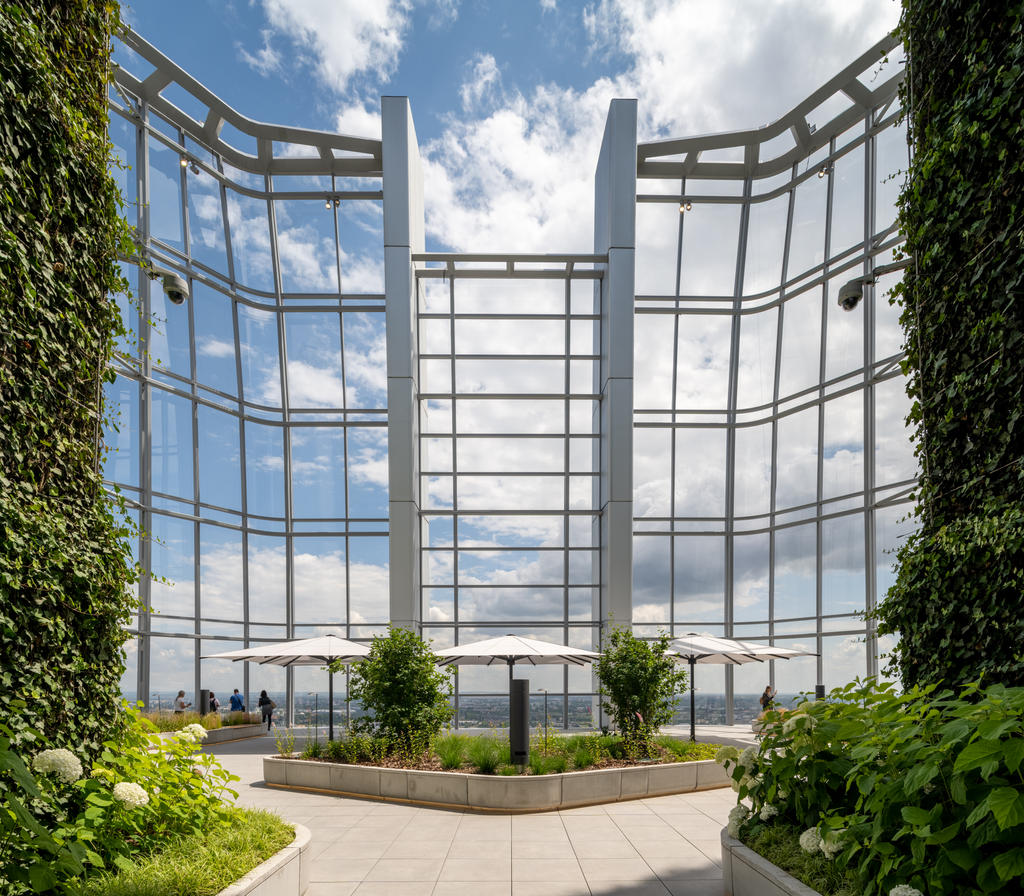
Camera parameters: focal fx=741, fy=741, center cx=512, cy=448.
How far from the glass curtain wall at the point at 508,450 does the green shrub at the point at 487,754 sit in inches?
334

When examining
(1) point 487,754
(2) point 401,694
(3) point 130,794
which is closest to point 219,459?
(2) point 401,694

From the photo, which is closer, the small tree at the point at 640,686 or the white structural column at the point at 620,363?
the small tree at the point at 640,686

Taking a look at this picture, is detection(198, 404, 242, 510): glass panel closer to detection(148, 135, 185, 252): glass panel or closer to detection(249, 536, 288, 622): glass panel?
detection(249, 536, 288, 622): glass panel

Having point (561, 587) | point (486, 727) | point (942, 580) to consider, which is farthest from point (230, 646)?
point (942, 580)

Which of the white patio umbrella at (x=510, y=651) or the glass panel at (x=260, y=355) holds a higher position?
the glass panel at (x=260, y=355)

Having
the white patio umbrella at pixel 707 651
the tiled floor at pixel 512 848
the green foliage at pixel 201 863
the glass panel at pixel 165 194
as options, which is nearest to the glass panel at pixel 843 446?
the white patio umbrella at pixel 707 651

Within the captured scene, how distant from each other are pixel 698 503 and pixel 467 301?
831 centimetres

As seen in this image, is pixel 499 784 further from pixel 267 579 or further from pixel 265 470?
pixel 265 470

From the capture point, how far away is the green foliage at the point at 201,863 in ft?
13.2

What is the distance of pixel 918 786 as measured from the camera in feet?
10.7

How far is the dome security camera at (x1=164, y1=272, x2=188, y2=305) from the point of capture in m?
11.0

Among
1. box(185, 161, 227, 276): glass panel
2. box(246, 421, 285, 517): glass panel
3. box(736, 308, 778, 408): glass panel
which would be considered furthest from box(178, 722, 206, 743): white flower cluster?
box(736, 308, 778, 408): glass panel

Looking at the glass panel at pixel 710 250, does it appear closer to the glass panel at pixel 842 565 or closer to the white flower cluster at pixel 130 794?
the glass panel at pixel 842 565

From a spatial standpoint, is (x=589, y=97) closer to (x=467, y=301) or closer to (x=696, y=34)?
(x=696, y=34)
